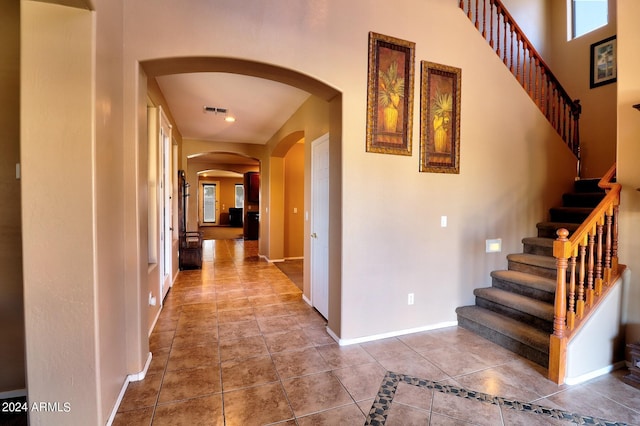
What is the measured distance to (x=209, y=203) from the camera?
16594 mm

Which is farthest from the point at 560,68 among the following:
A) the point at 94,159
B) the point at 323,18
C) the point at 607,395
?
the point at 94,159

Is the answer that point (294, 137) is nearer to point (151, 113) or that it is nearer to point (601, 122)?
point (151, 113)

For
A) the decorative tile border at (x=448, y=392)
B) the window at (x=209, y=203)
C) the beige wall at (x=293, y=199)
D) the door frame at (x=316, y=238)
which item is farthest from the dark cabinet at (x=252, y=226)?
the decorative tile border at (x=448, y=392)

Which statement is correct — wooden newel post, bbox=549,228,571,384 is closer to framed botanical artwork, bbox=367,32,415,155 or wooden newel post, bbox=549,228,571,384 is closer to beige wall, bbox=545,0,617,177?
framed botanical artwork, bbox=367,32,415,155

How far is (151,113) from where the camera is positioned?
3580 mm

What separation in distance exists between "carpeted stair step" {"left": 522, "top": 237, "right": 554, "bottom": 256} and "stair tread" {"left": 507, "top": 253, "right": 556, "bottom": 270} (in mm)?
71

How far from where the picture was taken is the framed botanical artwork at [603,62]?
4.46m

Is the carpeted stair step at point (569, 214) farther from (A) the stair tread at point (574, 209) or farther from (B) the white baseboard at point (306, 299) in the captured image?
(B) the white baseboard at point (306, 299)

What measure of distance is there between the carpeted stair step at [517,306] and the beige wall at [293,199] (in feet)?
14.4

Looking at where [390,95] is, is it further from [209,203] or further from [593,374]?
[209,203]

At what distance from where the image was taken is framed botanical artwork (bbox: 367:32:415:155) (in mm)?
2848

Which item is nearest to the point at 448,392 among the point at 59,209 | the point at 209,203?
the point at 59,209

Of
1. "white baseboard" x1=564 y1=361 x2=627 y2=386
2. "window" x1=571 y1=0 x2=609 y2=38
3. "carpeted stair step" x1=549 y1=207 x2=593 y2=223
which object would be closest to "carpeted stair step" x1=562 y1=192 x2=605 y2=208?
"carpeted stair step" x1=549 y1=207 x2=593 y2=223

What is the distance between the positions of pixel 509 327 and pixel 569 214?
184 centimetres
